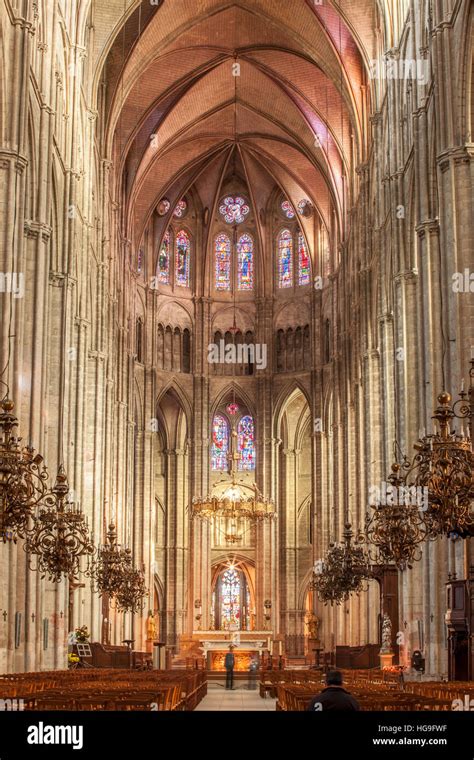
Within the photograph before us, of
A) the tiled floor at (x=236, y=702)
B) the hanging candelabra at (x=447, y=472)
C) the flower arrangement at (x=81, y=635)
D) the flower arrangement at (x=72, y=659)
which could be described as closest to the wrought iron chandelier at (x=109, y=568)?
the flower arrangement at (x=81, y=635)

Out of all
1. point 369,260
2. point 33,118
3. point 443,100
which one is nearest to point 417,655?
point 443,100

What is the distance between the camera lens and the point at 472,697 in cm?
1405

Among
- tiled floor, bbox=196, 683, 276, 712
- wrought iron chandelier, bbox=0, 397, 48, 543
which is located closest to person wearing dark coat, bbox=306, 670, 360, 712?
wrought iron chandelier, bbox=0, 397, 48, 543

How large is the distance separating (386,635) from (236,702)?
19.1 ft

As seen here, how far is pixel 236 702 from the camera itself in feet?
98.7

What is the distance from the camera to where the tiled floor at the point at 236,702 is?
27.2 m

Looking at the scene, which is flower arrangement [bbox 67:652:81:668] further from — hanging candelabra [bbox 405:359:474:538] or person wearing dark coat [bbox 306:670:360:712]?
person wearing dark coat [bbox 306:670:360:712]

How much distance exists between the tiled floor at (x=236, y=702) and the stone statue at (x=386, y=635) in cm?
377

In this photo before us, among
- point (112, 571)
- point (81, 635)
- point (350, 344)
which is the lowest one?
point (81, 635)

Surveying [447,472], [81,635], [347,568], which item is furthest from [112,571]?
[447,472]

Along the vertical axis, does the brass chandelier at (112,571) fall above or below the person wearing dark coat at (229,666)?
above

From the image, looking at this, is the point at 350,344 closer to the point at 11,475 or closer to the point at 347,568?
the point at 347,568

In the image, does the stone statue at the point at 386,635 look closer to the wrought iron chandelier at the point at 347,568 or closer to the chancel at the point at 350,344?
the chancel at the point at 350,344
